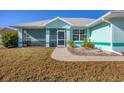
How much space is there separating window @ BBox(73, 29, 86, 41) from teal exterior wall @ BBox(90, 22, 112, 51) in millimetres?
1697

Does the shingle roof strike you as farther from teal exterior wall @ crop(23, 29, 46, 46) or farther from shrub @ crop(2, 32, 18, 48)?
shrub @ crop(2, 32, 18, 48)

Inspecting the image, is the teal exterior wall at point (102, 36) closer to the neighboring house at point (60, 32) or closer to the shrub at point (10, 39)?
the neighboring house at point (60, 32)

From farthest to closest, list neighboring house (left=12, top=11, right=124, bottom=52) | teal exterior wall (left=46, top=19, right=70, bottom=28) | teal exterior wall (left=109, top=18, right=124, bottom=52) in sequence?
1. teal exterior wall (left=46, top=19, right=70, bottom=28)
2. neighboring house (left=12, top=11, right=124, bottom=52)
3. teal exterior wall (left=109, top=18, right=124, bottom=52)

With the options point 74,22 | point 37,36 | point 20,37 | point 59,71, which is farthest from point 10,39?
point 59,71

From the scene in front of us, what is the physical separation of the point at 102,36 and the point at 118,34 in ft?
5.07

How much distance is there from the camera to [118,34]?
982 centimetres

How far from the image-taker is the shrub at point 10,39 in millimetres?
14676

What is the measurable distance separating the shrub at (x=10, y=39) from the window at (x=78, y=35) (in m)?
6.30

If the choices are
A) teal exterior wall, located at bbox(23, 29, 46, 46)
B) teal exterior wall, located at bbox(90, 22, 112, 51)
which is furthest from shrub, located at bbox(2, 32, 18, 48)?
teal exterior wall, located at bbox(90, 22, 112, 51)

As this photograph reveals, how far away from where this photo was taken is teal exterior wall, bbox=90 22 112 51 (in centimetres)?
1027

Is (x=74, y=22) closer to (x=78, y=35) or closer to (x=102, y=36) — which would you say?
(x=78, y=35)
